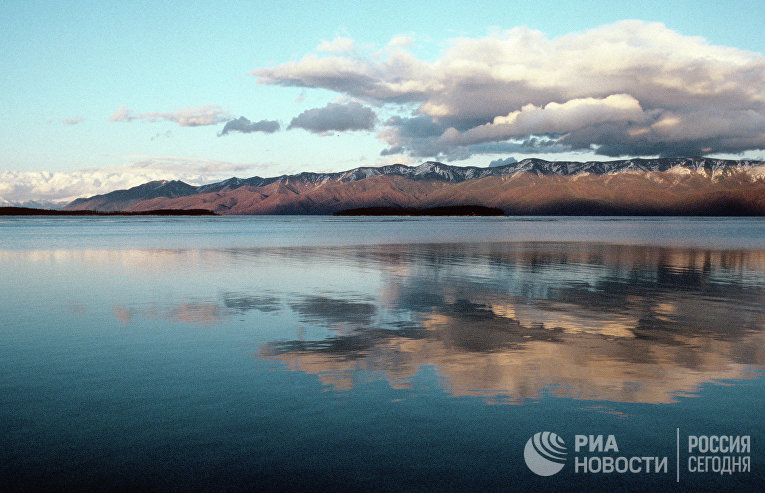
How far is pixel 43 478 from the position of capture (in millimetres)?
7250

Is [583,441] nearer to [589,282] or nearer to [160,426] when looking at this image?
[160,426]

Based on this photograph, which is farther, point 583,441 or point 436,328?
point 436,328

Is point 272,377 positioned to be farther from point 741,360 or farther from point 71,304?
point 71,304

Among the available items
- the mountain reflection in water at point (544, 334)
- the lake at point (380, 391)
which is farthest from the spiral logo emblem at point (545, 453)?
the mountain reflection in water at point (544, 334)

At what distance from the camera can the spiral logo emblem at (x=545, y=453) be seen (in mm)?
7699

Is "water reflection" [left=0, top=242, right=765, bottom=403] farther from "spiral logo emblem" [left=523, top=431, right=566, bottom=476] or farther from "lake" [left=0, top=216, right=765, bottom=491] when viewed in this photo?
"spiral logo emblem" [left=523, top=431, right=566, bottom=476]

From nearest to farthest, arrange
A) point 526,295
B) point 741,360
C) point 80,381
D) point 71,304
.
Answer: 1. point 80,381
2. point 741,360
3. point 71,304
4. point 526,295

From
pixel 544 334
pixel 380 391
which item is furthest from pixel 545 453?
pixel 544 334

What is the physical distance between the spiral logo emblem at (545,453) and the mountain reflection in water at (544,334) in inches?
61.8

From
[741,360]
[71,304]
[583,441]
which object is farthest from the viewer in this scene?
[71,304]

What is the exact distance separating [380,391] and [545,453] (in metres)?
3.29

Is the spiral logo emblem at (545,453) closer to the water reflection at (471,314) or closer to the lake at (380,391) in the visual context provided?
the lake at (380,391)

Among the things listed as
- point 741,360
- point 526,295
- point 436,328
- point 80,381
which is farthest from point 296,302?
point 741,360

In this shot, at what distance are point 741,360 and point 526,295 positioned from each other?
10.4 m
